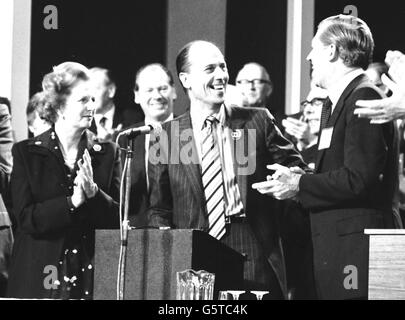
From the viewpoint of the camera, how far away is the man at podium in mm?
4520

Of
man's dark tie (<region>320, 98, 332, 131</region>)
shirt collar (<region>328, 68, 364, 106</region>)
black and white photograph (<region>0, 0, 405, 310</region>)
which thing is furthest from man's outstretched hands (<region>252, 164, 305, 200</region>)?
shirt collar (<region>328, 68, 364, 106</region>)

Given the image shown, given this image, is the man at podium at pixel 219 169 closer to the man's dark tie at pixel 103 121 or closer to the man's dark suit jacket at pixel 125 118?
the man's dark suit jacket at pixel 125 118

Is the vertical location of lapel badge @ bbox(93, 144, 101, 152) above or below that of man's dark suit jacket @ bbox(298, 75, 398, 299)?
above

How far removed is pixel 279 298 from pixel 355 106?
1.04 meters

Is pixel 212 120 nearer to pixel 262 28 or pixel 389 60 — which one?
pixel 262 28

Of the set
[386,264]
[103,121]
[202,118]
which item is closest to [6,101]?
[103,121]

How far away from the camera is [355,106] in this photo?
4160 millimetres

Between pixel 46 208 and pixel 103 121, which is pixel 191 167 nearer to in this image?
pixel 103 121

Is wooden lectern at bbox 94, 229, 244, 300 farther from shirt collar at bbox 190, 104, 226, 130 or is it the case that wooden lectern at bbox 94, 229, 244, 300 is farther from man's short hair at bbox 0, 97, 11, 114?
man's short hair at bbox 0, 97, 11, 114

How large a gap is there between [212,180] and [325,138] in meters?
0.71

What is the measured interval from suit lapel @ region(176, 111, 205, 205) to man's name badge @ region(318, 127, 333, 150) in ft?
2.32

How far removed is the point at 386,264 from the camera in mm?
3174

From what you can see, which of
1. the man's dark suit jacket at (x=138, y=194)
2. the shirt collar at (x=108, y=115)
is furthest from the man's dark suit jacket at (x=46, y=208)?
the shirt collar at (x=108, y=115)

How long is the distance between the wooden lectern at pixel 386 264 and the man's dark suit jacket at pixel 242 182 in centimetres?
132
